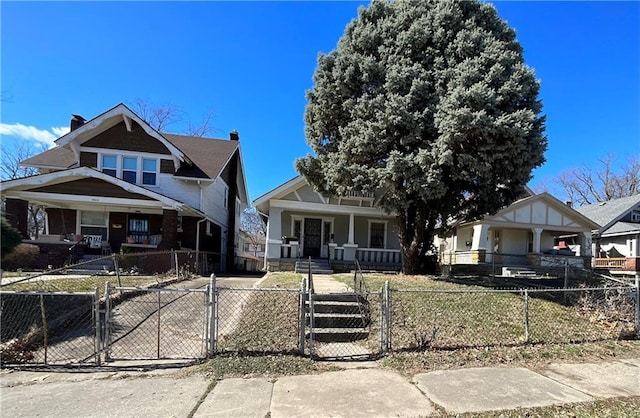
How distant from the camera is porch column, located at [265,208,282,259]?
15883mm

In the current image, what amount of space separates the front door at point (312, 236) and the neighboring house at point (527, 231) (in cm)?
778

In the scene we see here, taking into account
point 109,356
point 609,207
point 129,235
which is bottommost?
point 109,356

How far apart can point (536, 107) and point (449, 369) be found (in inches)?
349

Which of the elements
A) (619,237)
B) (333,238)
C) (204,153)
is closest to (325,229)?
(333,238)

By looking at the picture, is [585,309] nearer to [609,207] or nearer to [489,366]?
[489,366]

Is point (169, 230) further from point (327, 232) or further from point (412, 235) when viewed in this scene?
point (412, 235)

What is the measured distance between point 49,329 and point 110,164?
1290 cm

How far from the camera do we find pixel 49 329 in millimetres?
6285

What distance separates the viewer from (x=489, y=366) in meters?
5.41

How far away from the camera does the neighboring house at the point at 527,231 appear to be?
2034 centimetres

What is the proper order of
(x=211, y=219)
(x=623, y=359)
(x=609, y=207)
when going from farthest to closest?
(x=609, y=207)
(x=211, y=219)
(x=623, y=359)

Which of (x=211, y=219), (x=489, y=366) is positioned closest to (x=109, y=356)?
(x=489, y=366)

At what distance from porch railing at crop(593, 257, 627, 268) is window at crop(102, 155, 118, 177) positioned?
31529 millimetres

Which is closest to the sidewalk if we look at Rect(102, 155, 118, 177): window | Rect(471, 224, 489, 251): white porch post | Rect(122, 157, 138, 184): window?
Rect(122, 157, 138, 184): window
